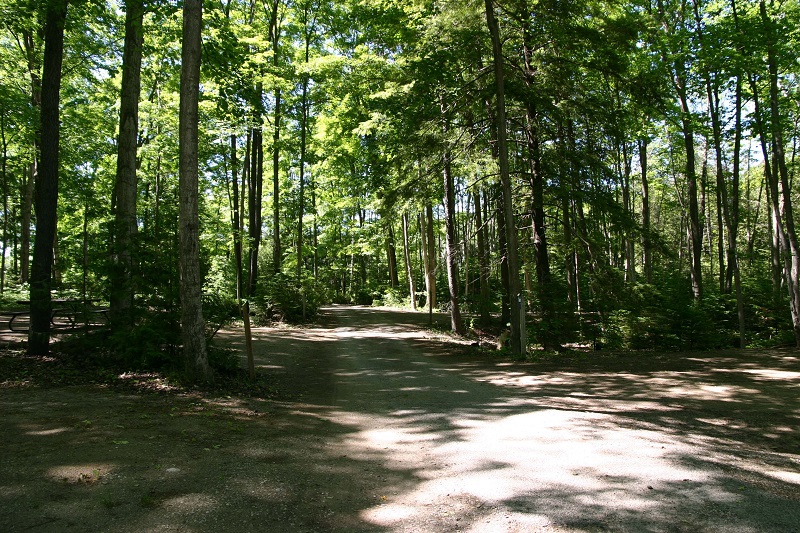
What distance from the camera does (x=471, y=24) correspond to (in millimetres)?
12344

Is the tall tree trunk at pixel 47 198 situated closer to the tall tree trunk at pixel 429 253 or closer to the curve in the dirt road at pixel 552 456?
the curve in the dirt road at pixel 552 456

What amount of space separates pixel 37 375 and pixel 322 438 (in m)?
5.03

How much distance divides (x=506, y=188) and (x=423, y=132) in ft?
9.49

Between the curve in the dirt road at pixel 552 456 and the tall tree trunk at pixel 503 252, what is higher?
the tall tree trunk at pixel 503 252

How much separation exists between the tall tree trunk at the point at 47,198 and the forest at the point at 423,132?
0.04 meters

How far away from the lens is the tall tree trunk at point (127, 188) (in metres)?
8.10

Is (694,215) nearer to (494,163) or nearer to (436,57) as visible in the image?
(494,163)

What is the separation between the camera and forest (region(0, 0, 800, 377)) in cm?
852

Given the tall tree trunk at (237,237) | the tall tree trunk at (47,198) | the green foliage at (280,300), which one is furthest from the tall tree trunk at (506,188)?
the tall tree trunk at (237,237)

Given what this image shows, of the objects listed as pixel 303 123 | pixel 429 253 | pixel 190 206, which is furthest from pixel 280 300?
pixel 190 206

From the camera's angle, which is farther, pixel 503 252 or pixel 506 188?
pixel 503 252

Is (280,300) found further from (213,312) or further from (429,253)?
(213,312)

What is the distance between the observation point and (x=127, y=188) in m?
9.50

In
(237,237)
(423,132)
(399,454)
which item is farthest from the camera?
(237,237)
